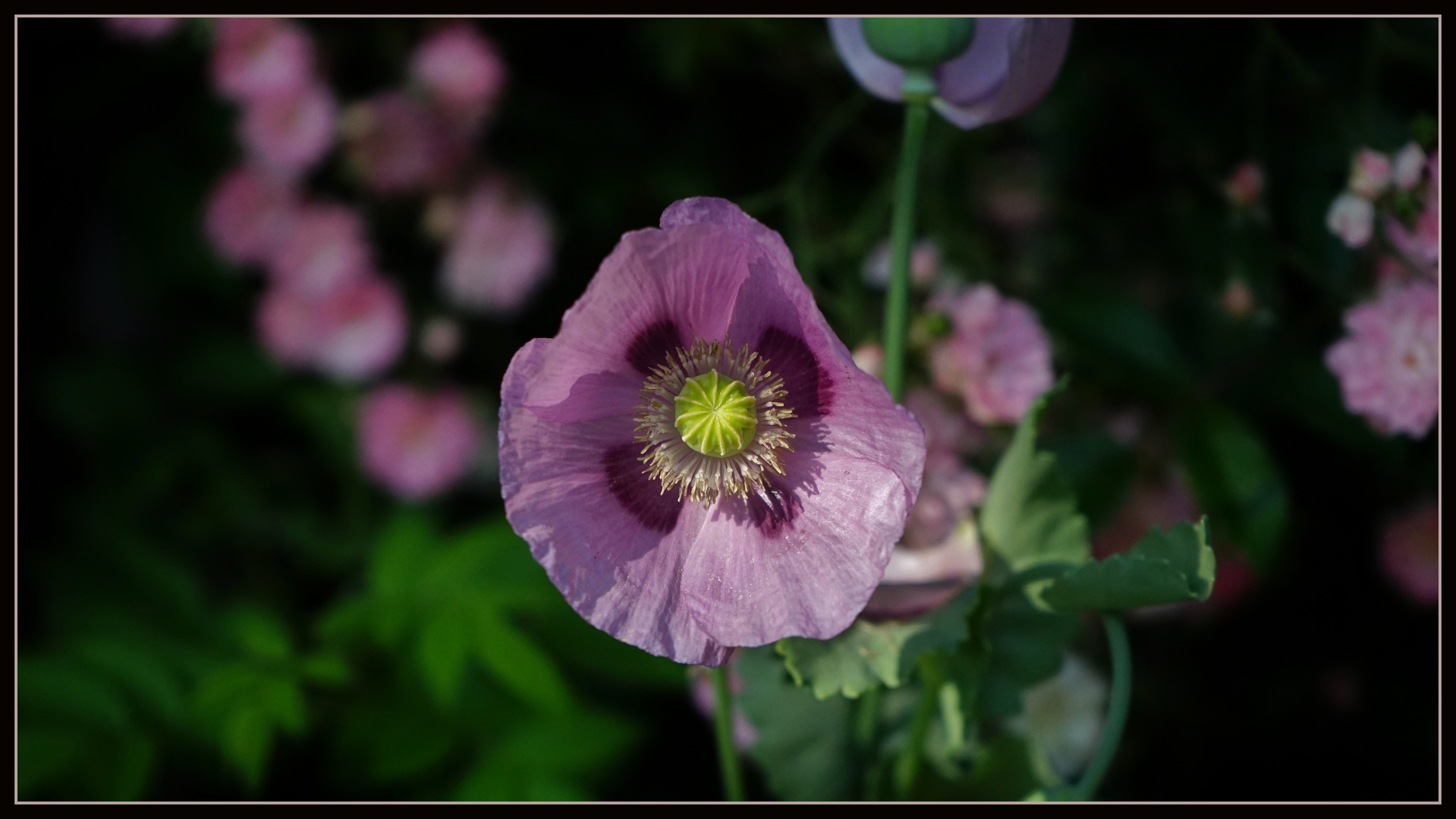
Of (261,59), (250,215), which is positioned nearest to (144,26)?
(261,59)

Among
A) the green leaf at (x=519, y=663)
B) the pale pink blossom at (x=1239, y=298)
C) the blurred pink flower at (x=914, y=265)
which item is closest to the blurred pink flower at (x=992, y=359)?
the blurred pink flower at (x=914, y=265)

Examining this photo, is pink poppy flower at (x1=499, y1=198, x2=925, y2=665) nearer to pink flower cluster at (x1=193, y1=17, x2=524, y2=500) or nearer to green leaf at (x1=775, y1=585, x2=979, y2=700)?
green leaf at (x1=775, y1=585, x2=979, y2=700)

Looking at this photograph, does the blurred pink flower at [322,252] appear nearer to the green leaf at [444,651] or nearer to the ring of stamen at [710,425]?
the green leaf at [444,651]

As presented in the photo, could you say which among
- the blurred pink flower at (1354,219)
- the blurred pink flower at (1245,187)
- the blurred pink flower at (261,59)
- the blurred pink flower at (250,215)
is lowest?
the blurred pink flower at (1354,219)

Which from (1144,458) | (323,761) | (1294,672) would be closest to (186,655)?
(323,761)

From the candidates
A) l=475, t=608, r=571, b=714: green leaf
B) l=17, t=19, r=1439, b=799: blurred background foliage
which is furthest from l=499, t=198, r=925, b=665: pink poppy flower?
l=475, t=608, r=571, b=714: green leaf
